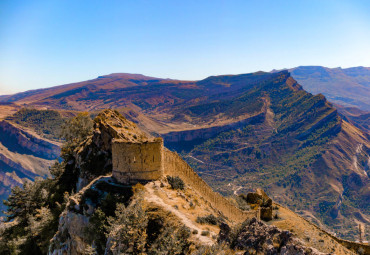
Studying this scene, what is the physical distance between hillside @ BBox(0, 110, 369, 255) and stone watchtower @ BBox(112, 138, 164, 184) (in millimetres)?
158

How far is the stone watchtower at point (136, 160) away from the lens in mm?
20922

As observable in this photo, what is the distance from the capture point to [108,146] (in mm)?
29156

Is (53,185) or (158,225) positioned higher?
(158,225)

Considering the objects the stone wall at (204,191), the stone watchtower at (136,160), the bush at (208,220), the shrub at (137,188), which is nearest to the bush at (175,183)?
the stone watchtower at (136,160)

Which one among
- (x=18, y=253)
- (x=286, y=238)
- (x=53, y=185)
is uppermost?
(x=286, y=238)

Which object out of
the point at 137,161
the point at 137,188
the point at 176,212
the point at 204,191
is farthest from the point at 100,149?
the point at 176,212

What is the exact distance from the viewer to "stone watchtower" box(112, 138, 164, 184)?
20.9m

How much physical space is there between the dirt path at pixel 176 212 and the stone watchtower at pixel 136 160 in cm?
108

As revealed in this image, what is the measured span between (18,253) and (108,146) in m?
12.3

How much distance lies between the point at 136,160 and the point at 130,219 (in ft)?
18.8

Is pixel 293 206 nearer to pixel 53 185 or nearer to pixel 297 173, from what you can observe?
pixel 297 173

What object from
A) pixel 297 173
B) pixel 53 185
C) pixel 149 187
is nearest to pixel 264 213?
pixel 149 187

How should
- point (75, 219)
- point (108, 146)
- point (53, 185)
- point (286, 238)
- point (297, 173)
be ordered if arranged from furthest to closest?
point (297, 173) < point (53, 185) < point (108, 146) < point (75, 219) < point (286, 238)

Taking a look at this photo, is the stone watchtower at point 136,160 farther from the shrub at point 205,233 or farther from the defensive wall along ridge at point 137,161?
the shrub at point 205,233
